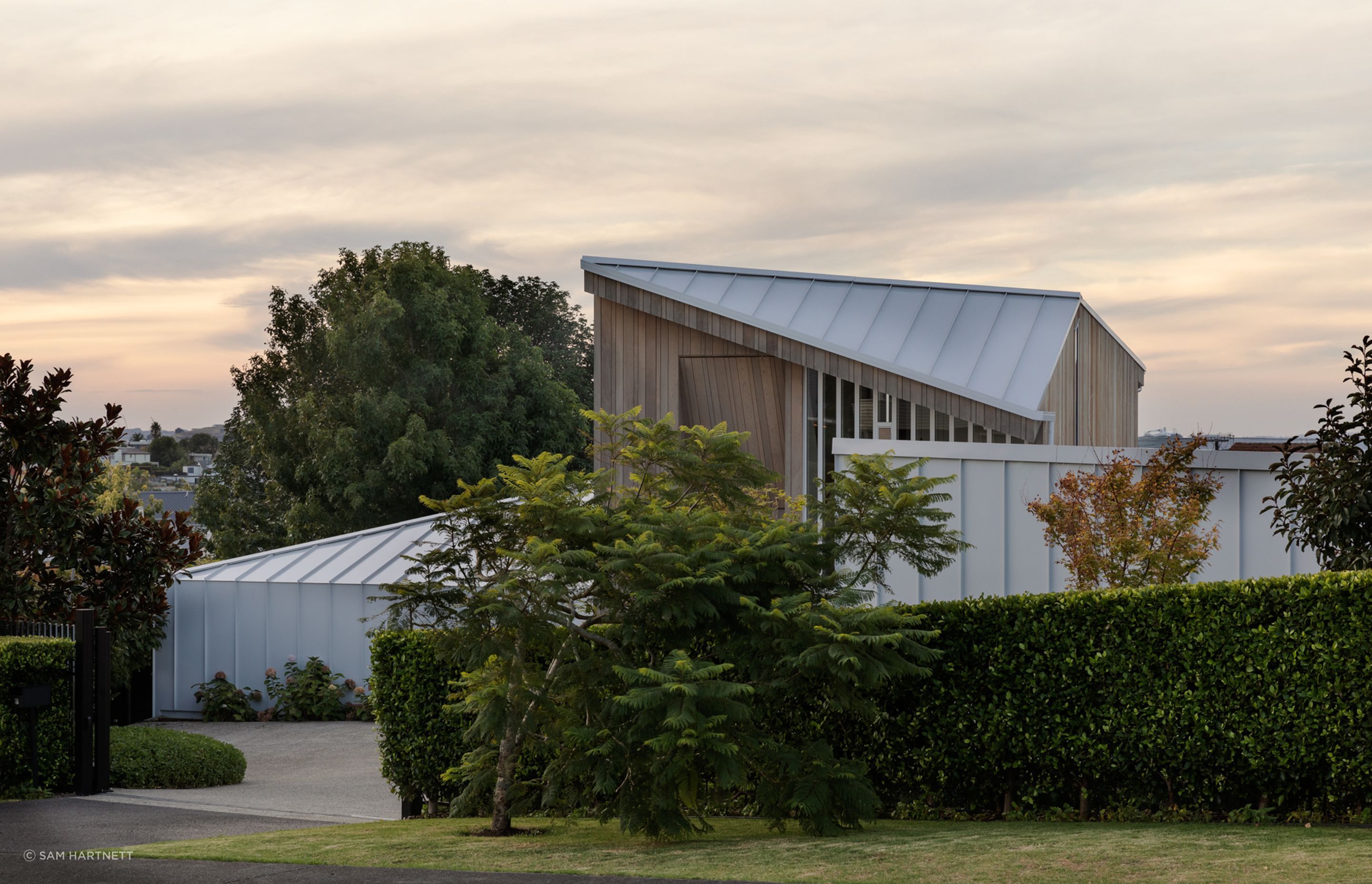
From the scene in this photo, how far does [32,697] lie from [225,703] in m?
8.46

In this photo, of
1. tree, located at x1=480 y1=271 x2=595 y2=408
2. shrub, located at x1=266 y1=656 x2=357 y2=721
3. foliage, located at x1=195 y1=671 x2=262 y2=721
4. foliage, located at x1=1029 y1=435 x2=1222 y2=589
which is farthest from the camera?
tree, located at x1=480 y1=271 x2=595 y2=408

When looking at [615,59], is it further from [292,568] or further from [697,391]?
[292,568]

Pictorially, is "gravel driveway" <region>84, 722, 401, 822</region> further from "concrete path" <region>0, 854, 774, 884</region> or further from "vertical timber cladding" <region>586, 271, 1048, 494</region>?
"vertical timber cladding" <region>586, 271, 1048, 494</region>

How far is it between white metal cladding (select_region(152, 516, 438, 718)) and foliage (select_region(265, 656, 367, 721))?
0.21m

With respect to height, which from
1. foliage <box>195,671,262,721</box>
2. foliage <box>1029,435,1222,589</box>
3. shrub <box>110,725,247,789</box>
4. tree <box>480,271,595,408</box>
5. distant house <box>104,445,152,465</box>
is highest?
tree <box>480,271,595,408</box>

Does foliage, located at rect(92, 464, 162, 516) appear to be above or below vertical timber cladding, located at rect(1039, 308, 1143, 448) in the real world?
below

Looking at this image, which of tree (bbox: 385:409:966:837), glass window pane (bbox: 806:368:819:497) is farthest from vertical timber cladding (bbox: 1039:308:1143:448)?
tree (bbox: 385:409:966:837)

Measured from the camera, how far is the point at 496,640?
8484mm

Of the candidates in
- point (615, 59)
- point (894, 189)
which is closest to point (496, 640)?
point (615, 59)

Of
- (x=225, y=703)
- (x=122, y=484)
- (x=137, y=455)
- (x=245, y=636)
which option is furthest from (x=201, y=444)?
(x=225, y=703)

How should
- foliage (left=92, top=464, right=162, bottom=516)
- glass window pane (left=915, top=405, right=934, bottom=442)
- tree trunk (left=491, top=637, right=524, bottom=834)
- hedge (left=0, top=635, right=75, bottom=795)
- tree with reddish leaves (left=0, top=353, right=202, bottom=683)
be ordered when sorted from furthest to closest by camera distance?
1. foliage (left=92, top=464, right=162, bottom=516)
2. glass window pane (left=915, top=405, right=934, bottom=442)
3. tree with reddish leaves (left=0, top=353, right=202, bottom=683)
4. hedge (left=0, top=635, right=75, bottom=795)
5. tree trunk (left=491, top=637, right=524, bottom=834)

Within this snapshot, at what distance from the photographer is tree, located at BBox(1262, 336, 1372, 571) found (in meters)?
8.84

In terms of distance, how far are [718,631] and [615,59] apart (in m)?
9.98

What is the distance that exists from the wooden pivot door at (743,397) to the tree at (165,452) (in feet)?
347
